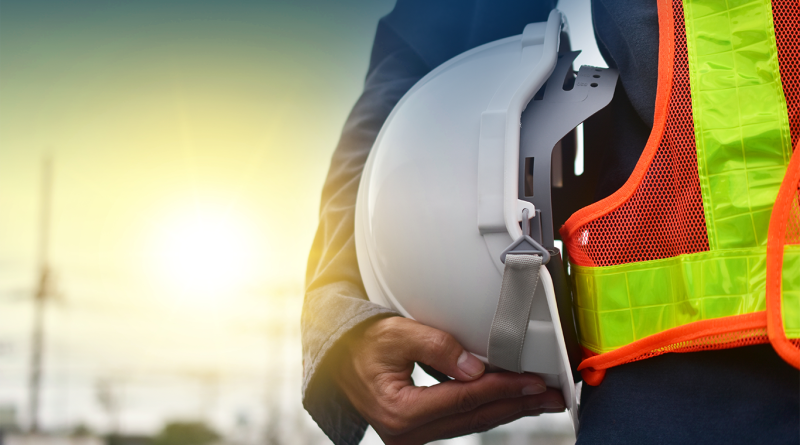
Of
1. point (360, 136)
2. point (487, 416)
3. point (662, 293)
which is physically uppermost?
point (360, 136)

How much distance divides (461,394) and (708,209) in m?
0.37

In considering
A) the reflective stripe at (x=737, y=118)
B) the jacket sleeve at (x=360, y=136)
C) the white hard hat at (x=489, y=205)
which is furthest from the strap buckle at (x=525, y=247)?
the jacket sleeve at (x=360, y=136)

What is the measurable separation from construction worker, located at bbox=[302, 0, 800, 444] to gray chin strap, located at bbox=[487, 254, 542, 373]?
0.18 ft

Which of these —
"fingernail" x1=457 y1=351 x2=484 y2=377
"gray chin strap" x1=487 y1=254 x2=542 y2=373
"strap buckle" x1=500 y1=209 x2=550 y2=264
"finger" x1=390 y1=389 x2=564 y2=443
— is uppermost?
"strap buckle" x1=500 y1=209 x2=550 y2=264

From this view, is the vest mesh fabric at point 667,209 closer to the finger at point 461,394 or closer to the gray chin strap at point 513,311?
the gray chin strap at point 513,311

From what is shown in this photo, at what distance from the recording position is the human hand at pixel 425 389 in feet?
2.15

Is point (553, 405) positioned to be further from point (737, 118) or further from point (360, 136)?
point (360, 136)

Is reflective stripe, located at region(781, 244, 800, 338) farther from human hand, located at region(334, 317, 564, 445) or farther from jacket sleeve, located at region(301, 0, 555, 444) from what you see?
jacket sleeve, located at region(301, 0, 555, 444)

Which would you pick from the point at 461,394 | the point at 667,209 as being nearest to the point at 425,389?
the point at 461,394

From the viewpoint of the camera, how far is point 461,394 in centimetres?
67

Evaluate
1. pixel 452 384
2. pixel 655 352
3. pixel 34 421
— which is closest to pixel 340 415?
pixel 452 384

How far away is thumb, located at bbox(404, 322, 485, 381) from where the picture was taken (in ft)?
2.11

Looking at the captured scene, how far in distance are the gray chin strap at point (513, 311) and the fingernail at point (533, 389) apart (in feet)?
0.18

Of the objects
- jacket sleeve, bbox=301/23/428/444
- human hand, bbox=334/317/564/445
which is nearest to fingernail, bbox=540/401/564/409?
human hand, bbox=334/317/564/445
